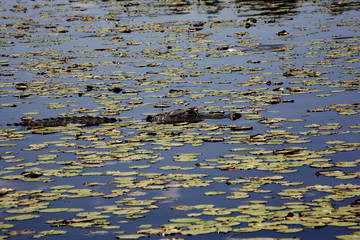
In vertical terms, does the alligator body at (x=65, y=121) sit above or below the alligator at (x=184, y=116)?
above

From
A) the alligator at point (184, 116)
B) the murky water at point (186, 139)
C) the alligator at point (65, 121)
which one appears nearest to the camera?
the murky water at point (186, 139)

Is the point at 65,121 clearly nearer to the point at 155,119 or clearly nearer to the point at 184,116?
the point at 155,119

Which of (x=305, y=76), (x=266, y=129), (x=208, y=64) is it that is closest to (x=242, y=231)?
(x=266, y=129)

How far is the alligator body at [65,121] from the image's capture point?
974 centimetres

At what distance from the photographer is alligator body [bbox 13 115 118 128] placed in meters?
9.74

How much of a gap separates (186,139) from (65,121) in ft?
7.26

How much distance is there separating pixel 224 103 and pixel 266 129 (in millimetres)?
1760

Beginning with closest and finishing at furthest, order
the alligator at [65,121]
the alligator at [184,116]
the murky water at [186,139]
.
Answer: the murky water at [186,139] → the alligator at [184,116] → the alligator at [65,121]

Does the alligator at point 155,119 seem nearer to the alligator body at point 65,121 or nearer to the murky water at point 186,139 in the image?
the alligator body at point 65,121

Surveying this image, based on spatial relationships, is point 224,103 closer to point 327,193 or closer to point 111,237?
point 327,193

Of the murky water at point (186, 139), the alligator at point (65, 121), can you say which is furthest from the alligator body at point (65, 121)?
the murky water at point (186, 139)

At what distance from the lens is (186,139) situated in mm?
8695

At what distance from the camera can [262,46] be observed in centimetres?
1620

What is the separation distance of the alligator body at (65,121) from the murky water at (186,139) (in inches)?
7.1
